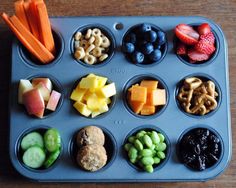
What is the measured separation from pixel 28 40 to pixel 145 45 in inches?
10.7

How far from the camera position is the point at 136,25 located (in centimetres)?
115

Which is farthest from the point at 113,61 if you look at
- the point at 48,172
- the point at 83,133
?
the point at 48,172

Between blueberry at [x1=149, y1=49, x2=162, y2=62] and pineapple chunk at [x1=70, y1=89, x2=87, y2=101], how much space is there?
0.57ft

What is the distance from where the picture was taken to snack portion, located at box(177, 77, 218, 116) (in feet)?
3.63

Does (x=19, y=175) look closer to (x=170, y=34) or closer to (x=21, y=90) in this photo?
(x=21, y=90)

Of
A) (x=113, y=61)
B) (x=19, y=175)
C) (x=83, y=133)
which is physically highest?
(x=113, y=61)

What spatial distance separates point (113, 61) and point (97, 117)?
0.14 m

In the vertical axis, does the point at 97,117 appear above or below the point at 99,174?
above

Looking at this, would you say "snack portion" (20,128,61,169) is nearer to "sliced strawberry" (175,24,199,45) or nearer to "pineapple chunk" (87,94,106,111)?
"pineapple chunk" (87,94,106,111)

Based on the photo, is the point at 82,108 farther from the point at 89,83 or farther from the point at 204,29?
the point at 204,29

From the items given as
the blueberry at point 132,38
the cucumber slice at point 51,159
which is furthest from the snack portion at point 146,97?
the cucumber slice at point 51,159

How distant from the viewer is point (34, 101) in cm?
107

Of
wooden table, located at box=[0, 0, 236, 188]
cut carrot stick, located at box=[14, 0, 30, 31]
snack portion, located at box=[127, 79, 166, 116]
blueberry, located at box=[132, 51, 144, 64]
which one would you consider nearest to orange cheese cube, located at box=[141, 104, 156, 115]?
snack portion, located at box=[127, 79, 166, 116]

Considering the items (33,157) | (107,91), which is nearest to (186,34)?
(107,91)
